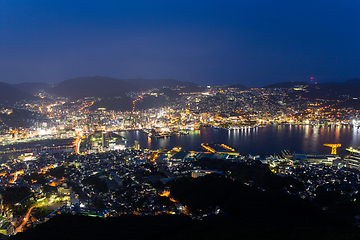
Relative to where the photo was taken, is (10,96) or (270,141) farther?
(10,96)

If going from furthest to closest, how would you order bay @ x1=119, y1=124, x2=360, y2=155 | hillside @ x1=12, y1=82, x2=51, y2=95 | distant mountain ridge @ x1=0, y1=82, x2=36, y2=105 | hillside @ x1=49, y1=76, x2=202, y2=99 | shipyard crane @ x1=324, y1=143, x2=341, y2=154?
hillside @ x1=12, y1=82, x2=51, y2=95 < hillside @ x1=49, y1=76, x2=202, y2=99 < distant mountain ridge @ x1=0, y1=82, x2=36, y2=105 < bay @ x1=119, y1=124, x2=360, y2=155 < shipyard crane @ x1=324, y1=143, x2=341, y2=154

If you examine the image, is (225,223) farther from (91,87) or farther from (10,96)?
(91,87)

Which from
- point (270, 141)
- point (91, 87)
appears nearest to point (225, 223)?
point (270, 141)

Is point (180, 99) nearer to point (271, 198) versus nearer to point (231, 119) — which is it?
point (231, 119)

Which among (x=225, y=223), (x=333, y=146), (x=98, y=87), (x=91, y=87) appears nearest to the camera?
(x=225, y=223)

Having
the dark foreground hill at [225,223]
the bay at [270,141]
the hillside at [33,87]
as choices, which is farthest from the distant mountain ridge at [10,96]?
the dark foreground hill at [225,223]

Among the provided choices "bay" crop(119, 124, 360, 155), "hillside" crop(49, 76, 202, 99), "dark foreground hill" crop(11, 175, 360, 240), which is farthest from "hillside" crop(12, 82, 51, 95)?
"dark foreground hill" crop(11, 175, 360, 240)

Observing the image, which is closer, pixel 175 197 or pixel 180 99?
pixel 175 197

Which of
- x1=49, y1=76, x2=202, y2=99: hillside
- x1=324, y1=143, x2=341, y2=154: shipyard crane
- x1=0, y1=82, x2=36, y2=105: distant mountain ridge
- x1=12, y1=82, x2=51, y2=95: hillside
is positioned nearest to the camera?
x1=324, y1=143, x2=341, y2=154: shipyard crane

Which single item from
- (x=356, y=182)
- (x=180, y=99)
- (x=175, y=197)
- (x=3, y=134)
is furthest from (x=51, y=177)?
(x=180, y=99)

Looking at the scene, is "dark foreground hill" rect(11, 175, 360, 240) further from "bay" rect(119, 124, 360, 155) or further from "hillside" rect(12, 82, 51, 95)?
"hillside" rect(12, 82, 51, 95)

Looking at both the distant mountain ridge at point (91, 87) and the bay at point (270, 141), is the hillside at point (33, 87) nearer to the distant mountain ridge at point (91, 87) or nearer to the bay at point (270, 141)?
the distant mountain ridge at point (91, 87)
